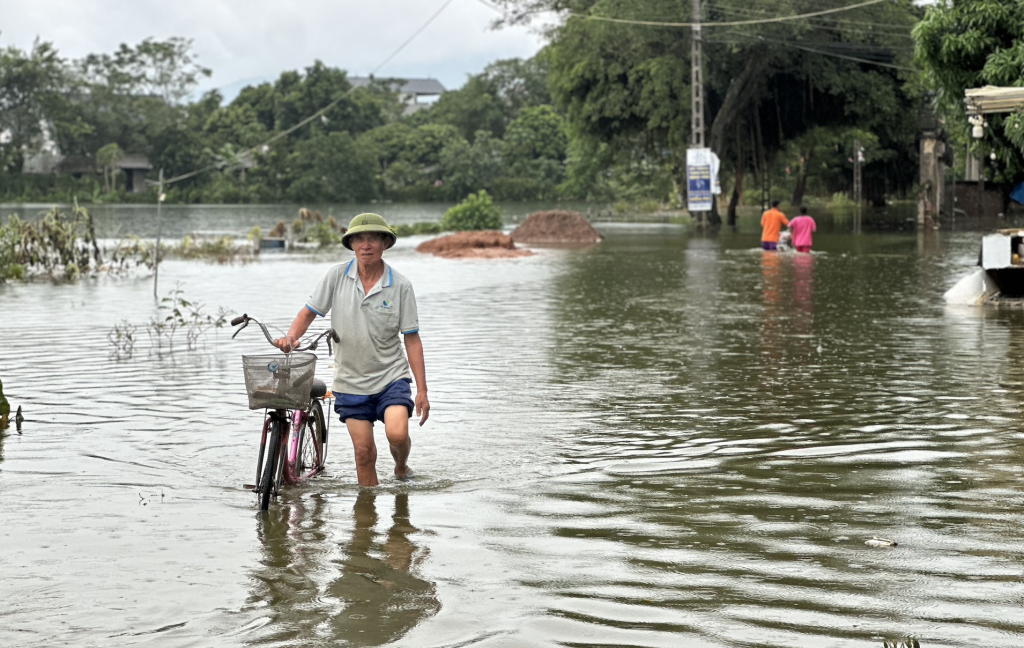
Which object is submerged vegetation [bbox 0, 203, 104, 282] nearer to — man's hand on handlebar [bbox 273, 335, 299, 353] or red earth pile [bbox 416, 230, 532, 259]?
red earth pile [bbox 416, 230, 532, 259]

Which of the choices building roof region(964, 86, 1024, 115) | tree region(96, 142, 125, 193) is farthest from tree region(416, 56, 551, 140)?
building roof region(964, 86, 1024, 115)

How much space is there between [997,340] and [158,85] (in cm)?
12616

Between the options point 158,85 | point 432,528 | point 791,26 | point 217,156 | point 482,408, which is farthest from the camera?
point 158,85

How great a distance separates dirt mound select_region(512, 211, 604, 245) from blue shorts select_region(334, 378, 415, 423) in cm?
3250

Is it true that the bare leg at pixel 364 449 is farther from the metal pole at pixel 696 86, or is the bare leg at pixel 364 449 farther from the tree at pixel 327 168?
the tree at pixel 327 168

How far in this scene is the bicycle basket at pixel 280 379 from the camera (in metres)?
6.49

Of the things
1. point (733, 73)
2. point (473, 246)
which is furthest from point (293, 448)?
point (733, 73)

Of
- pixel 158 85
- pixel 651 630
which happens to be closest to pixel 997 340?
pixel 651 630

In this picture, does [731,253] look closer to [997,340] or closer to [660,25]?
[660,25]

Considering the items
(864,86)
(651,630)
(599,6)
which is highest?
(599,6)

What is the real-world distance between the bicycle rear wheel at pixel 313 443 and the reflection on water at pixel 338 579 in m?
0.55

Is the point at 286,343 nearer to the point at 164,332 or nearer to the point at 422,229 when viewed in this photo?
the point at 164,332

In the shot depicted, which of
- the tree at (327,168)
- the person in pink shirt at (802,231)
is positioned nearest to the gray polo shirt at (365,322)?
the person in pink shirt at (802,231)

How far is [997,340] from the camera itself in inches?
535
